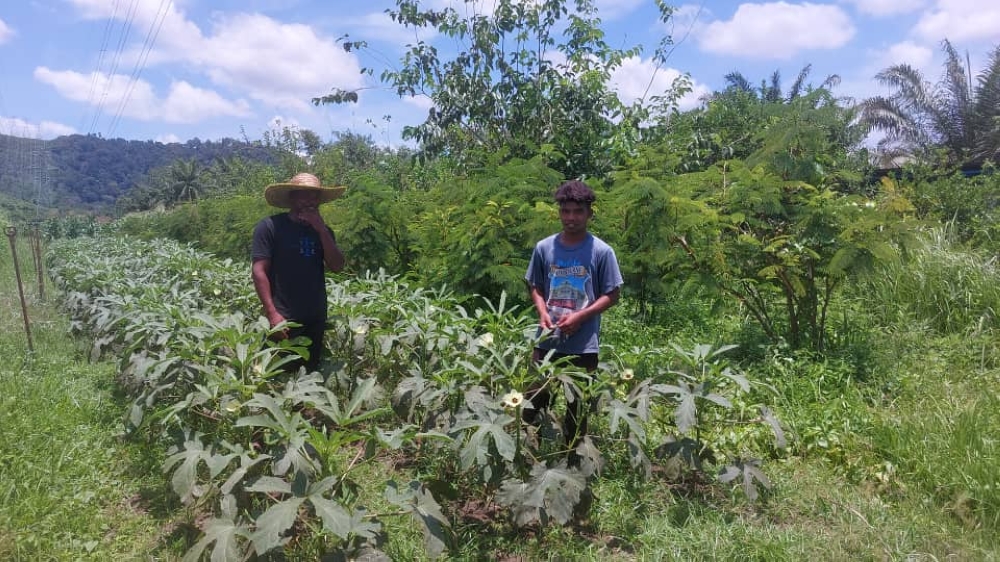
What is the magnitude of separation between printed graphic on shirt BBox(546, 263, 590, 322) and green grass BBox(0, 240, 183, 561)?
2107 mm

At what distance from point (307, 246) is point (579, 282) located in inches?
63.7

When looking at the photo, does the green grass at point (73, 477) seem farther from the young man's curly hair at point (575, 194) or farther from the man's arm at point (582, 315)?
the young man's curly hair at point (575, 194)

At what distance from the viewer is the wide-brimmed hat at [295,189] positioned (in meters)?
3.73

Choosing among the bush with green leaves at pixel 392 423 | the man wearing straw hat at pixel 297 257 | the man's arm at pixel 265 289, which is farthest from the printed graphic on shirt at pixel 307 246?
the bush with green leaves at pixel 392 423

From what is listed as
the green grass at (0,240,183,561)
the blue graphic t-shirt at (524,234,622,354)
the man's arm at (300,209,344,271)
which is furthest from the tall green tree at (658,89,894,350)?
the green grass at (0,240,183,561)

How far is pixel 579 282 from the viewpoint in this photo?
331cm

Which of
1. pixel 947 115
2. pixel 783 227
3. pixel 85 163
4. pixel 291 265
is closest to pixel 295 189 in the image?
pixel 291 265

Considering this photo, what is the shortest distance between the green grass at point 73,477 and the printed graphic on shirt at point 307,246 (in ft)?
4.82

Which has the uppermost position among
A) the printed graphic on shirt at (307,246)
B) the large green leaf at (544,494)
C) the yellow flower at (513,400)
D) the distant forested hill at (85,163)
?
the distant forested hill at (85,163)

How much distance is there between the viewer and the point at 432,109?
8.59 metres

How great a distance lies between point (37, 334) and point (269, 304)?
5666 mm

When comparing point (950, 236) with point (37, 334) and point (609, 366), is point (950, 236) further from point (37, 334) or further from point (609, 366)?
point (37, 334)

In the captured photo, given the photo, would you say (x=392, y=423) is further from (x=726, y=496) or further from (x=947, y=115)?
Result: (x=947, y=115)

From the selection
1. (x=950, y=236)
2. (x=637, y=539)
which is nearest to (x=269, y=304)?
(x=637, y=539)
